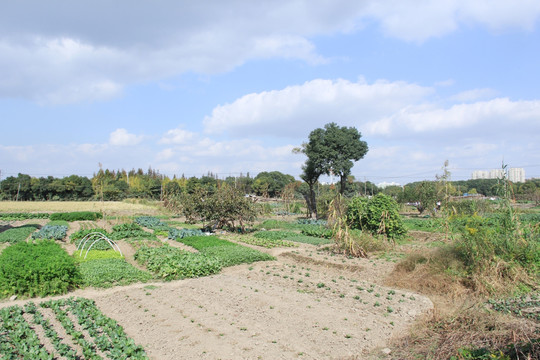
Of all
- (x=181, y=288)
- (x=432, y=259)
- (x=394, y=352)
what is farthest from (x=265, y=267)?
(x=394, y=352)

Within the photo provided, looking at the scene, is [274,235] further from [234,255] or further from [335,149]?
[335,149]

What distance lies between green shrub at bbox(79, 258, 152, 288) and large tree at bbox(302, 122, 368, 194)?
66.4ft

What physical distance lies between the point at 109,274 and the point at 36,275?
65.0 inches

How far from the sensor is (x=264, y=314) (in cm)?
667

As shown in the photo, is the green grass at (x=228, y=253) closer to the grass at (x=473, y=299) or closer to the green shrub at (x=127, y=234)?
the green shrub at (x=127, y=234)

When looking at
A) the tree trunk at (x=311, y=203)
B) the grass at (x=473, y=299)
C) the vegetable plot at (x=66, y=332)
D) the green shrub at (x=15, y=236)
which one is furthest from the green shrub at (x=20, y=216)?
the grass at (x=473, y=299)

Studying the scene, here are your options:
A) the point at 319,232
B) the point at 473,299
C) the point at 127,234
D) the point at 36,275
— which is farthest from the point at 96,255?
the point at 473,299

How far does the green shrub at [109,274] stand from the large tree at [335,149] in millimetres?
20236

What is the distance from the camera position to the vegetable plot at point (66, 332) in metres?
4.84

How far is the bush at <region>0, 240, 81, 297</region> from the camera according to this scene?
8.00m

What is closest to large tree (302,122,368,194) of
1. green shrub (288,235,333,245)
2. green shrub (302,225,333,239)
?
green shrub (302,225,333,239)

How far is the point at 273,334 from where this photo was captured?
5.75 m

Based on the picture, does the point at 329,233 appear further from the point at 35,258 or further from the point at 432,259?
the point at 35,258

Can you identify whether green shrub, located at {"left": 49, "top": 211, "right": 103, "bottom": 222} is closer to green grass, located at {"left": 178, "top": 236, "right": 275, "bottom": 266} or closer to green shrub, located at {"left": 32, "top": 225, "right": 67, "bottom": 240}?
green shrub, located at {"left": 32, "top": 225, "right": 67, "bottom": 240}
